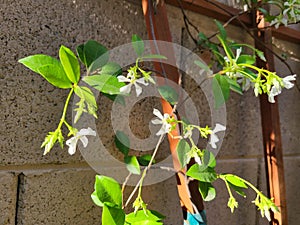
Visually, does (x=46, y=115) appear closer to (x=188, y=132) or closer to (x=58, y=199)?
(x=58, y=199)

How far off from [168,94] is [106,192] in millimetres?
267

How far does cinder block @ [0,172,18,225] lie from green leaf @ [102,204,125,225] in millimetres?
249

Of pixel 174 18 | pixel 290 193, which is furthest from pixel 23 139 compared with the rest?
pixel 290 193

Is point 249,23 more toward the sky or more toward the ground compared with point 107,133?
more toward the sky

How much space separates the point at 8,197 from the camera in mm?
728

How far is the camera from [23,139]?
0.75 metres

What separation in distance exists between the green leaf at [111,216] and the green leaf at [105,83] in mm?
199

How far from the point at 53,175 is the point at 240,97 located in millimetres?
711

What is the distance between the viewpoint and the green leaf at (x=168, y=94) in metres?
0.78

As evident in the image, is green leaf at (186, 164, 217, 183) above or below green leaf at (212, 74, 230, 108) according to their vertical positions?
below

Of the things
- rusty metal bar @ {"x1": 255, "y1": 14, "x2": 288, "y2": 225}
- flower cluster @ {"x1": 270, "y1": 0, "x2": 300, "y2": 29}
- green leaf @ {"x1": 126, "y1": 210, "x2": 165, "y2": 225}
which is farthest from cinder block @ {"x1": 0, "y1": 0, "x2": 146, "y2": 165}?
rusty metal bar @ {"x1": 255, "y1": 14, "x2": 288, "y2": 225}

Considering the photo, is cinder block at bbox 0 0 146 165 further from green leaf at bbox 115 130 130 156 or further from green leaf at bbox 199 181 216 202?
green leaf at bbox 199 181 216 202

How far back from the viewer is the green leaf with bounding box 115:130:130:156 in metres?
0.84

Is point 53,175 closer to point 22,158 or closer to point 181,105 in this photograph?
point 22,158
